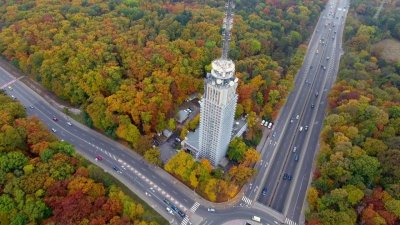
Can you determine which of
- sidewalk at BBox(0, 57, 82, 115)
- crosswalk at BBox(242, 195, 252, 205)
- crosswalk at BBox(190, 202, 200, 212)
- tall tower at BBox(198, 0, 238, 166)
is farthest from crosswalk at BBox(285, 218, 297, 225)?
sidewalk at BBox(0, 57, 82, 115)

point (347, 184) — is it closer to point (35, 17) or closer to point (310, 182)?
point (310, 182)

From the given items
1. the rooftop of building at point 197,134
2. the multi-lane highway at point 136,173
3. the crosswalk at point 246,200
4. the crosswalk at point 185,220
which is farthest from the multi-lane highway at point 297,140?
the crosswalk at point 185,220

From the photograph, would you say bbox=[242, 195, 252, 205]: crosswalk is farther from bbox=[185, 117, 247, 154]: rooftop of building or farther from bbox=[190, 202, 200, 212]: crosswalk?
bbox=[185, 117, 247, 154]: rooftop of building

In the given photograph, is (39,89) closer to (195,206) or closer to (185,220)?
(195,206)

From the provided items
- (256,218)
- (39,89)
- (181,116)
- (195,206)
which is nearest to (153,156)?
(195,206)

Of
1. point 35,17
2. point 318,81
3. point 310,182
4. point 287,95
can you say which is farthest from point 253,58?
point 35,17

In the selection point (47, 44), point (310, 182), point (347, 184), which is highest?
point (47, 44)

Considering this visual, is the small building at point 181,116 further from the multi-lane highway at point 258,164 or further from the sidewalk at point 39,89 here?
the sidewalk at point 39,89
